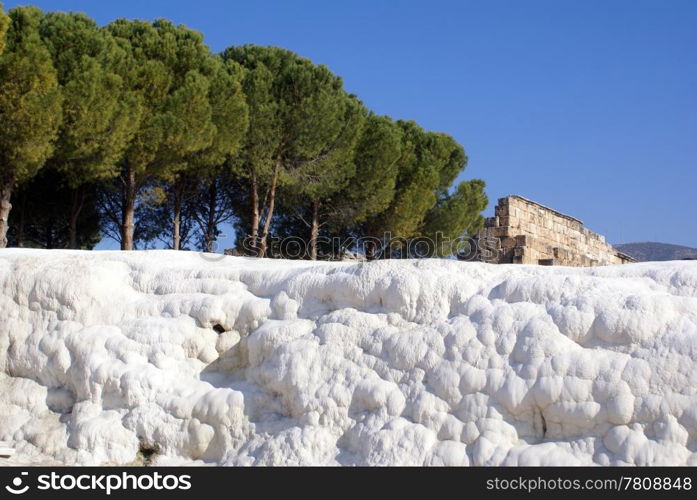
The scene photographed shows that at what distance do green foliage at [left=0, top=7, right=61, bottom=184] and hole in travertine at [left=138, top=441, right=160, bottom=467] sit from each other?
471 inches

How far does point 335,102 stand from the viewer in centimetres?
2309

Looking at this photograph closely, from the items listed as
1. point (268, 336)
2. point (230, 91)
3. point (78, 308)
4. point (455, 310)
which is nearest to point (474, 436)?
point (455, 310)

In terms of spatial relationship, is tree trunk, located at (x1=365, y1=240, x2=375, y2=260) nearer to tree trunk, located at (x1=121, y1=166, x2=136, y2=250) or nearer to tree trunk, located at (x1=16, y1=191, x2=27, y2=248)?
tree trunk, located at (x1=121, y1=166, x2=136, y2=250)

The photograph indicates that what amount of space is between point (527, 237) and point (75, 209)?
1202 cm

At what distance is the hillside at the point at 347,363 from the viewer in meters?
5.55

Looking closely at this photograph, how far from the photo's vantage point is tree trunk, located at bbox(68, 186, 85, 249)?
2075 cm

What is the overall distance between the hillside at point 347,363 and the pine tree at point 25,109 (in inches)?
389

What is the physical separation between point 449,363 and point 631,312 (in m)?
1.28

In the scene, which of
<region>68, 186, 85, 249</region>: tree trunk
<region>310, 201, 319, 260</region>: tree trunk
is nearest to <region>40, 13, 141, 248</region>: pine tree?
<region>68, 186, 85, 249</region>: tree trunk

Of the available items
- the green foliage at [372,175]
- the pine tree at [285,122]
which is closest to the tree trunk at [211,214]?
the pine tree at [285,122]

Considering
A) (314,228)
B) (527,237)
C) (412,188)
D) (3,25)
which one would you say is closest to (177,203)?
(314,228)

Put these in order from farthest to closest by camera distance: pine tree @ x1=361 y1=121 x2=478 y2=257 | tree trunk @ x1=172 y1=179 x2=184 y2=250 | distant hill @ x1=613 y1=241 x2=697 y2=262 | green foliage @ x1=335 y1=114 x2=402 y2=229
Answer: distant hill @ x1=613 y1=241 x2=697 y2=262 → pine tree @ x1=361 y1=121 x2=478 y2=257 → green foliage @ x1=335 y1=114 x2=402 y2=229 → tree trunk @ x1=172 y1=179 x2=184 y2=250

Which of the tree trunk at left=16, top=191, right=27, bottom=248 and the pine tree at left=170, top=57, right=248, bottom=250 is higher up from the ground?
the pine tree at left=170, top=57, right=248, bottom=250

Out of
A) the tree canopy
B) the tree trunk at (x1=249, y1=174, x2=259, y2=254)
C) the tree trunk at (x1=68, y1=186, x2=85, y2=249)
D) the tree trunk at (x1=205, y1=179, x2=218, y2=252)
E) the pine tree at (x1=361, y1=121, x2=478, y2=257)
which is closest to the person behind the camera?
the tree canopy
